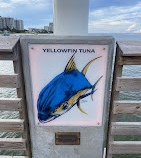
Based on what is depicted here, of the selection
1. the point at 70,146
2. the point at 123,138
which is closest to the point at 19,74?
the point at 70,146

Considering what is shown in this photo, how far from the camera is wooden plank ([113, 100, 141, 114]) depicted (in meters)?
2.12

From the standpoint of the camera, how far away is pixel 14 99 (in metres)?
2.13

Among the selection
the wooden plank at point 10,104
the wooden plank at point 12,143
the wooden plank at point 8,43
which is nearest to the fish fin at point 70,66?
the wooden plank at point 8,43

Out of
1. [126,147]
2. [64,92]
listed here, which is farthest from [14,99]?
[126,147]

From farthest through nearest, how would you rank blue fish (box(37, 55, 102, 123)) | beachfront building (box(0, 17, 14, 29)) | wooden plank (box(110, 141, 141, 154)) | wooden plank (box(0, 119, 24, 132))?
1. beachfront building (box(0, 17, 14, 29))
2. wooden plank (box(110, 141, 141, 154))
3. wooden plank (box(0, 119, 24, 132))
4. blue fish (box(37, 55, 102, 123))

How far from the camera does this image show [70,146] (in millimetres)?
2400

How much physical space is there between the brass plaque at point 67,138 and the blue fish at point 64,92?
335mm

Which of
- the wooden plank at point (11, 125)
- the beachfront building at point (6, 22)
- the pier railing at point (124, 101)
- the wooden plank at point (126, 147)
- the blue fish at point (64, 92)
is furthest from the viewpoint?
the beachfront building at point (6, 22)

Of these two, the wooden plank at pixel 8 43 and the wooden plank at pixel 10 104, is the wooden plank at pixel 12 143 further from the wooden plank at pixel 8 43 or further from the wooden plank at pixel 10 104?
the wooden plank at pixel 8 43

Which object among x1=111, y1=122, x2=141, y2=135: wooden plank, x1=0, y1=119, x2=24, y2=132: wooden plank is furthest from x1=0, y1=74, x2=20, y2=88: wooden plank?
x1=111, y1=122, x2=141, y2=135: wooden plank

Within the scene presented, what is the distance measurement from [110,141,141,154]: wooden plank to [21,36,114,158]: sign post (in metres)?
0.22

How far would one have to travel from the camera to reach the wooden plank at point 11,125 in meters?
2.24

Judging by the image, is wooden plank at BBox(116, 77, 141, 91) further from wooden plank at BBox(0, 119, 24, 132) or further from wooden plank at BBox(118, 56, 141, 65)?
wooden plank at BBox(0, 119, 24, 132)

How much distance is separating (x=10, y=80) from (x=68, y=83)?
2.76 ft
